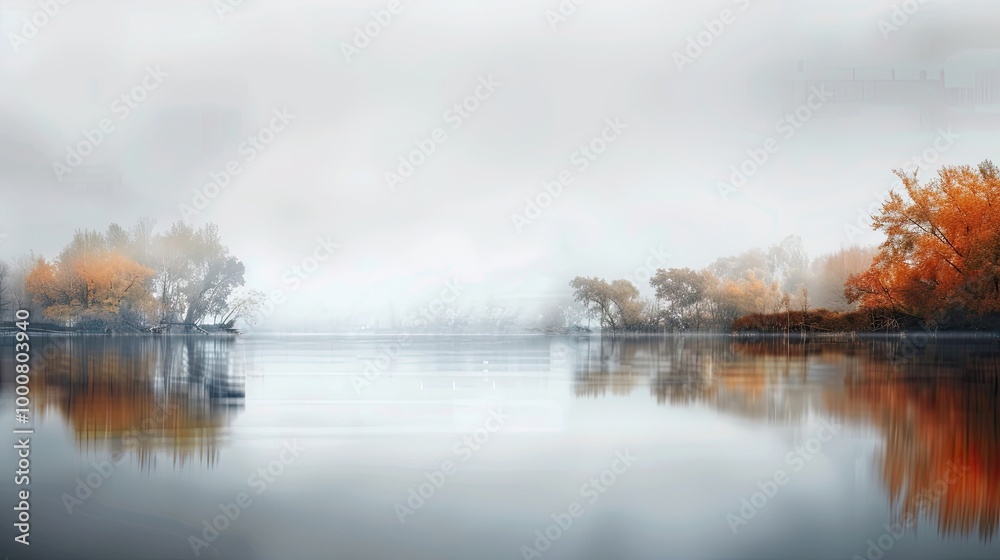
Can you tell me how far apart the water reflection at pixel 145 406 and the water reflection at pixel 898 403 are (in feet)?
19.1

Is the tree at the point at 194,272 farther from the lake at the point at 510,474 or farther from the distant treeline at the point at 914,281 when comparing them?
the lake at the point at 510,474

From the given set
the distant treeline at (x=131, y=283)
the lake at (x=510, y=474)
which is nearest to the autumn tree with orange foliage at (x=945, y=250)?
the lake at (x=510, y=474)

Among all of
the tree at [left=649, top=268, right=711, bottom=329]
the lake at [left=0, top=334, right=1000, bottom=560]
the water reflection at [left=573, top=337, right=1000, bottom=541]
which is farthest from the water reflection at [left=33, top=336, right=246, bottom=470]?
the tree at [left=649, top=268, right=711, bottom=329]

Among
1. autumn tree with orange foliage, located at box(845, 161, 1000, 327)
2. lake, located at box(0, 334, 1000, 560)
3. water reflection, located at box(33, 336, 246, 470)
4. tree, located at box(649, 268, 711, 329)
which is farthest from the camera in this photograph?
tree, located at box(649, 268, 711, 329)

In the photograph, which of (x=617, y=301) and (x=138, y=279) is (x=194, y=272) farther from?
(x=617, y=301)

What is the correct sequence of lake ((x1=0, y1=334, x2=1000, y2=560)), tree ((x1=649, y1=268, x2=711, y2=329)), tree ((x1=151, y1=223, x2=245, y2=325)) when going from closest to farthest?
lake ((x1=0, y1=334, x2=1000, y2=560))
tree ((x1=649, y1=268, x2=711, y2=329))
tree ((x1=151, y1=223, x2=245, y2=325))

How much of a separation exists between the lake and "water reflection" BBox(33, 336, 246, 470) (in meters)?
0.05

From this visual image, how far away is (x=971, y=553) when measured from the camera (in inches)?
176

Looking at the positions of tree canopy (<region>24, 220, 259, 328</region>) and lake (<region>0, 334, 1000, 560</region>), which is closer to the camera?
lake (<region>0, 334, 1000, 560</region>)

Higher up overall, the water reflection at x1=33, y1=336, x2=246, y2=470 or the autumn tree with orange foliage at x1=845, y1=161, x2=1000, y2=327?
the autumn tree with orange foliage at x1=845, y1=161, x2=1000, y2=327

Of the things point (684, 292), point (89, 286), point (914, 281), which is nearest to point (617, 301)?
point (684, 292)

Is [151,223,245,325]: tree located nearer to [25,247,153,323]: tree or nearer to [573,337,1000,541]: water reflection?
[25,247,153,323]: tree

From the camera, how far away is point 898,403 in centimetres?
1080

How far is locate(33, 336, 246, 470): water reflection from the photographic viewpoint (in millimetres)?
7496
